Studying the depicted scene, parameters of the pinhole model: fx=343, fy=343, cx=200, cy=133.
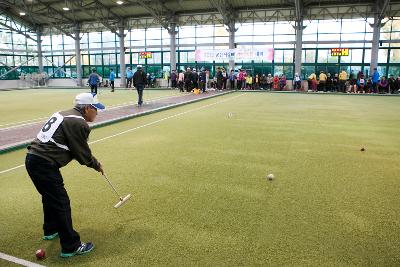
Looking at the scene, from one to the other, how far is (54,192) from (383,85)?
25183 mm

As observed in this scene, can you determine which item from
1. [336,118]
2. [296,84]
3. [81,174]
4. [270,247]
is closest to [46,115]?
[81,174]

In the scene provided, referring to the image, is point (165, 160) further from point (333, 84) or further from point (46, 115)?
point (333, 84)

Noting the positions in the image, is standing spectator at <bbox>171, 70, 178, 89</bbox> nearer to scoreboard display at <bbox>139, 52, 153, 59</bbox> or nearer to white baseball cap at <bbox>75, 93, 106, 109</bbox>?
scoreboard display at <bbox>139, 52, 153, 59</bbox>

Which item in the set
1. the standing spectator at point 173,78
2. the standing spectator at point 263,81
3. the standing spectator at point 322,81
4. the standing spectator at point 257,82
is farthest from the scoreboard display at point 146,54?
the standing spectator at point 322,81

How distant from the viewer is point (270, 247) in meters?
3.35

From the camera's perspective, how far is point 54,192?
3146 mm

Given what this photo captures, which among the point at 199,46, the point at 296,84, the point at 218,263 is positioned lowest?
the point at 218,263

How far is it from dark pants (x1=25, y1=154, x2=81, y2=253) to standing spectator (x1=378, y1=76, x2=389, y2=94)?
81.9 feet

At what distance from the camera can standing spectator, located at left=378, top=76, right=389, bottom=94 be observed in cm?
2366

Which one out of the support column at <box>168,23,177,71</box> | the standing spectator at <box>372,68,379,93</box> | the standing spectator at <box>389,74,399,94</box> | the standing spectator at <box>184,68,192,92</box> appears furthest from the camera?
the support column at <box>168,23,177,71</box>

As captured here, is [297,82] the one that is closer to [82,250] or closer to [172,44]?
[172,44]

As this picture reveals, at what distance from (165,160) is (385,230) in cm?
391

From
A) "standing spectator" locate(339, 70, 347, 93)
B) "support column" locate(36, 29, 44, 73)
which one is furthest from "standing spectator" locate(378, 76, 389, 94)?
"support column" locate(36, 29, 44, 73)

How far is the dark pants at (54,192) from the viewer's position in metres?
3.10
